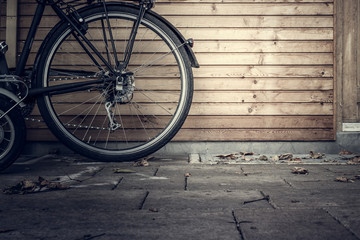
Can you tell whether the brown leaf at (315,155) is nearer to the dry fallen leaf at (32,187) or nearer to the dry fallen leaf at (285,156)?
the dry fallen leaf at (285,156)

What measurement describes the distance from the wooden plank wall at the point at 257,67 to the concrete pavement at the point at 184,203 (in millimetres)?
850

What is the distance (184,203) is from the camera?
77.1 inches

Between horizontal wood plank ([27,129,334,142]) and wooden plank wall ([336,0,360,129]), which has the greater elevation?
wooden plank wall ([336,0,360,129])

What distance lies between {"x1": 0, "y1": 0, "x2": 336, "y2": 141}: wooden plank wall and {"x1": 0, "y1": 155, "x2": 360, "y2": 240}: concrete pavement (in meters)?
0.85

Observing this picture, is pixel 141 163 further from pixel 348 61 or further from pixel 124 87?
pixel 348 61

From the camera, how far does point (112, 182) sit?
2.51 metres

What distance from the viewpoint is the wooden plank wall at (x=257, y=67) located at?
3.92m

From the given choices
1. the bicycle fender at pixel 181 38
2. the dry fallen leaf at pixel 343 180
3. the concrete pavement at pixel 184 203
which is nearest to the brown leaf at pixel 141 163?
the concrete pavement at pixel 184 203

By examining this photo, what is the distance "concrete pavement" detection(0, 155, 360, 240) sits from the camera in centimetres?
152

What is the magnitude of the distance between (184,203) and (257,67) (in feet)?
7.64

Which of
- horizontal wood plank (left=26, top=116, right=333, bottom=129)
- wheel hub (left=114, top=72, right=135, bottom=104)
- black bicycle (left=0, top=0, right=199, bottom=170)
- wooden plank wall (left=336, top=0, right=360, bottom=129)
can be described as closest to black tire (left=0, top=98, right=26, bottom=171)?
A: black bicycle (left=0, top=0, right=199, bottom=170)

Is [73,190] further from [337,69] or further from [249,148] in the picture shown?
[337,69]

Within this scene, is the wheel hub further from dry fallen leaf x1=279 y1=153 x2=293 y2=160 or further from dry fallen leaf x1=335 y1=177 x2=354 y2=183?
dry fallen leaf x1=279 y1=153 x2=293 y2=160

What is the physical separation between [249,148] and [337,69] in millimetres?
1205
